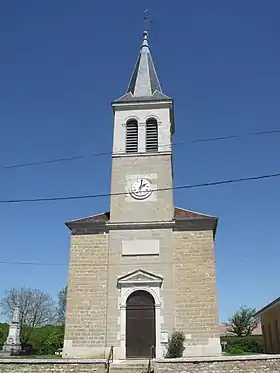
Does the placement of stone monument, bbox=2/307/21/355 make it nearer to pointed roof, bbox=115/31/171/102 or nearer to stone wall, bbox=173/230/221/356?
stone wall, bbox=173/230/221/356

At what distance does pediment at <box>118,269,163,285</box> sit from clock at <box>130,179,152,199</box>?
422 centimetres

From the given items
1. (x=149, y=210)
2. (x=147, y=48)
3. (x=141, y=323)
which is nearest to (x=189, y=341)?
(x=141, y=323)

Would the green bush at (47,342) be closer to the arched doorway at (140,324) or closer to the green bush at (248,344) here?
the arched doorway at (140,324)

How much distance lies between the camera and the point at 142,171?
23203 millimetres

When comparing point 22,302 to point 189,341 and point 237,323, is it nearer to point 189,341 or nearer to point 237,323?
point 237,323

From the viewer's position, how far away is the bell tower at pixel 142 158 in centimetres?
2211

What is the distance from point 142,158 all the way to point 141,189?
197cm

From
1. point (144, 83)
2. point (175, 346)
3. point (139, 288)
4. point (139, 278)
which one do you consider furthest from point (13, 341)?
point (144, 83)

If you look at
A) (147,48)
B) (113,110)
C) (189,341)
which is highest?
(147,48)

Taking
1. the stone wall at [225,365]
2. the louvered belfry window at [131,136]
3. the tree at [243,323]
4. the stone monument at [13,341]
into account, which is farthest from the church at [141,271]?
the tree at [243,323]

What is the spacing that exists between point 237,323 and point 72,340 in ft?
120

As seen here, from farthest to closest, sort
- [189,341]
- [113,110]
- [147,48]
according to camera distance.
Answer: [147,48], [113,110], [189,341]

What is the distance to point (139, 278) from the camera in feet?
66.6

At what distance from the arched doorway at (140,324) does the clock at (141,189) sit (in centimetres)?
520
